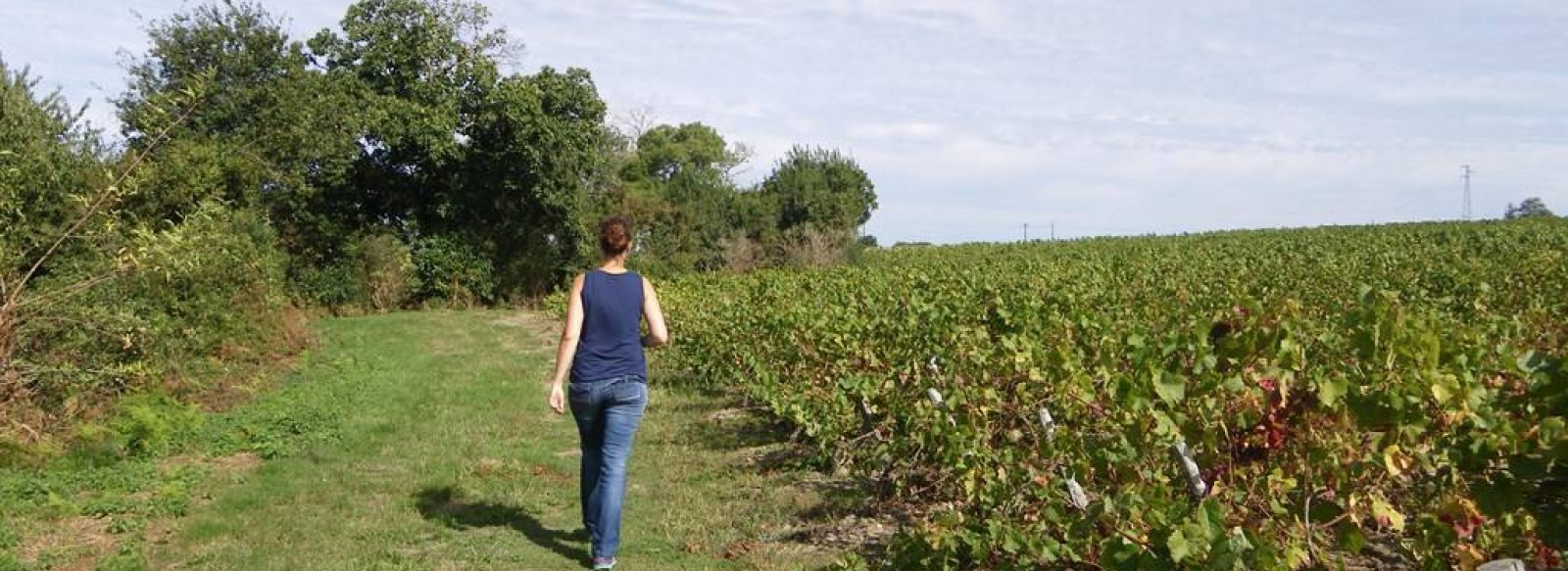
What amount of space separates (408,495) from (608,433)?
2594 millimetres

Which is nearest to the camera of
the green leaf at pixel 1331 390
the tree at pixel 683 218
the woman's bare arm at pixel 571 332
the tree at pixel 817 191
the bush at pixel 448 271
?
the green leaf at pixel 1331 390

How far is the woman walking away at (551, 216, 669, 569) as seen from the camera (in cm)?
560

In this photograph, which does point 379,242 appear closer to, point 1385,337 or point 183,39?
point 183,39

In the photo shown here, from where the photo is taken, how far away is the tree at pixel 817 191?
4434 cm

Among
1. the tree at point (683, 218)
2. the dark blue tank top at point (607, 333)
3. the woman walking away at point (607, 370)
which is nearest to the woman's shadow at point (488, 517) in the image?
the woman walking away at point (607, 370)

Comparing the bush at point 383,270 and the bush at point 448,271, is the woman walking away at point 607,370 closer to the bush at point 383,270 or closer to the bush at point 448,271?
the bush at point 383,270

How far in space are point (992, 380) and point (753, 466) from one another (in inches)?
115

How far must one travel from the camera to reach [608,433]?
5656 millimetres

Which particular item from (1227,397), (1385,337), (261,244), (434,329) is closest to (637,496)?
(1227,397)

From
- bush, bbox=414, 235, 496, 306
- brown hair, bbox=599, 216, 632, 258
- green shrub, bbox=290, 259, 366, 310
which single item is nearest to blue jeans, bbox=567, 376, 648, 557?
brown hair, bbox=599, 216, 632, 258

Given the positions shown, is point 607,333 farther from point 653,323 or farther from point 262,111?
point 262,111

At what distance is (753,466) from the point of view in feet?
28.0

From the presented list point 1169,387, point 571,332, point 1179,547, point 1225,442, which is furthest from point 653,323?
point 1179,547

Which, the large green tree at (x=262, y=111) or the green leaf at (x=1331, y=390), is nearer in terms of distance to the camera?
the green leaf at (x=1331, y=390)
